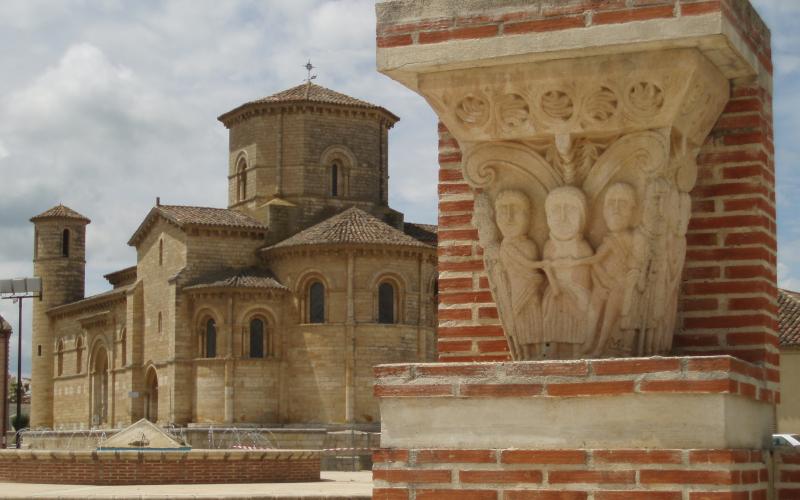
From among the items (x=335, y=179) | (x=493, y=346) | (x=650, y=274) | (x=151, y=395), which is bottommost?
(x=151, y=395)

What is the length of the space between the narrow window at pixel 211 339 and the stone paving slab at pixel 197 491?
24.1 m

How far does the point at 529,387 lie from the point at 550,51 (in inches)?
49.5

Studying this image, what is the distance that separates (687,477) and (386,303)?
1771 inches

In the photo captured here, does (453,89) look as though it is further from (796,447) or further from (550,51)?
(796,447)

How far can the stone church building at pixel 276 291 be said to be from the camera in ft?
160

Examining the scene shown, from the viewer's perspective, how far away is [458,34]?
5.15m

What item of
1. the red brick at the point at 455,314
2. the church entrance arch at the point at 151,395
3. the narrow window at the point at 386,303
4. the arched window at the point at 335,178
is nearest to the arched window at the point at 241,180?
the arched window at the point at 335,178

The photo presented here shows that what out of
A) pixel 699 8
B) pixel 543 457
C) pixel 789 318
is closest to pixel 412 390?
pixel 543 457

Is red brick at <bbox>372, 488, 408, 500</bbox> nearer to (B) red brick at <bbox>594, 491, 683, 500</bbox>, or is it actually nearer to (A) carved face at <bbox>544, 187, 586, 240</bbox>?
(B) red brick at <bbox>594, 491, 683, 500</bbox>

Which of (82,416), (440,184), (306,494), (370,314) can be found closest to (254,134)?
(370,314)

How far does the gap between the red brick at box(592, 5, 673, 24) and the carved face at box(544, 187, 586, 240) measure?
689mm

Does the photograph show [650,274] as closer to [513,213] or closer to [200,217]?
[513,213]

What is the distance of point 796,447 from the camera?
16.9 feet

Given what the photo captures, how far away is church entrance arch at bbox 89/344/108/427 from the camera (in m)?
57.1
